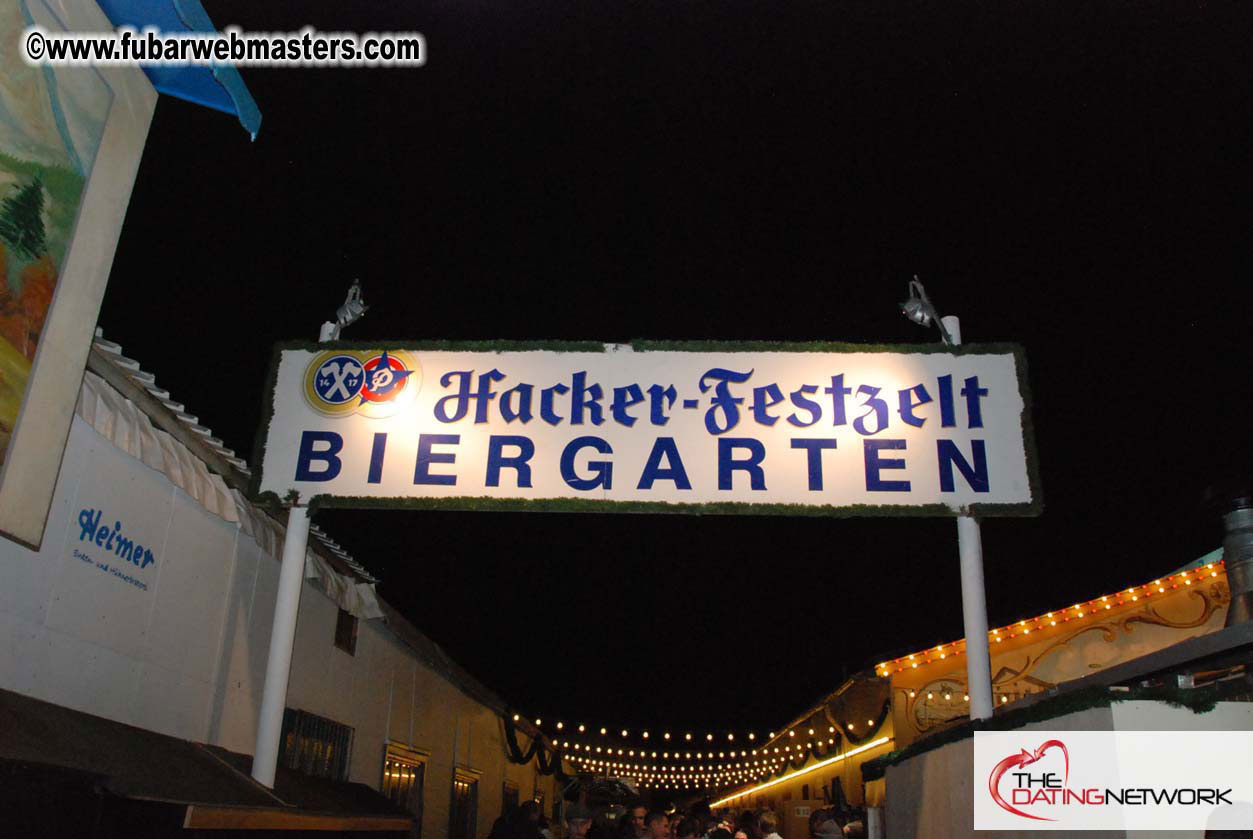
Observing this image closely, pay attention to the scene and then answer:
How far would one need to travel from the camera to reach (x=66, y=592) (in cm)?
543

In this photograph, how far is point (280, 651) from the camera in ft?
22.3

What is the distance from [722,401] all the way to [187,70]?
14.1 feet

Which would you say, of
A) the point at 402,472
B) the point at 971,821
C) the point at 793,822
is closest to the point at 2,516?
the point at 402,472

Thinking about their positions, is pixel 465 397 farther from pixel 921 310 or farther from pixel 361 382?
pixel 921 310

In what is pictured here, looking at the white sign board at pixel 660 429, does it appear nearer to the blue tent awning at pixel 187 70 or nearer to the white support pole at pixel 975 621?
the white support pole at pixel 975 621

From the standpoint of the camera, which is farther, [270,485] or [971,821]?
[270,485]

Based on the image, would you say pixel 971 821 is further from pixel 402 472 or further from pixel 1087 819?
pixel 402 472

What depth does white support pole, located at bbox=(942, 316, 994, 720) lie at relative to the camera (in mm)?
6422

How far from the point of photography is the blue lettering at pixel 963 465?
6.92 meters

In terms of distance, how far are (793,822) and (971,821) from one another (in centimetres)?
1899

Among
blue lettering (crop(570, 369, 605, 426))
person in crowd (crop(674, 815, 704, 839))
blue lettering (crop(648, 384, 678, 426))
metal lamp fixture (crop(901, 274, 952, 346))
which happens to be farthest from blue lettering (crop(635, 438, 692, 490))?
person in crowd (crop(674, 815, 704, 839))

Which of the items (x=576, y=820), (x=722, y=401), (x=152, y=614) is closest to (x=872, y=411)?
(x=722, y=401)

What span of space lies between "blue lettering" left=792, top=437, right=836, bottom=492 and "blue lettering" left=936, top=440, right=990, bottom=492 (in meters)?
0.83

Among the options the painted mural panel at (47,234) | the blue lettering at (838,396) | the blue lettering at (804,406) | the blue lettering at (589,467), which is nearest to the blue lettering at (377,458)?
the blue lettering at (589,467)
